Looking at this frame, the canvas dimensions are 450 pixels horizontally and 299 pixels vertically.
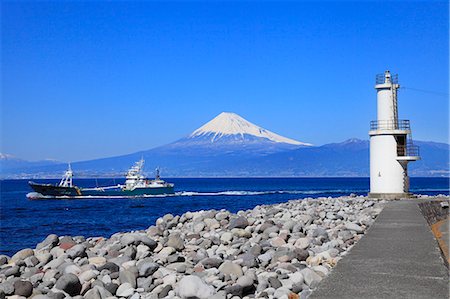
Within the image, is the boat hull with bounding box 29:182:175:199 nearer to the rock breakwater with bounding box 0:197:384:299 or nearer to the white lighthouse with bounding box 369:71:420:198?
the white lighthouse with bounding box 369:71:420:198

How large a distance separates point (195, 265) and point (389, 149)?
12.1 meters

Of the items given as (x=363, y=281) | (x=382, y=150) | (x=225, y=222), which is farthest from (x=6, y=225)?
(x=363, y=281)

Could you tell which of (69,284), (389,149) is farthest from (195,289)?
(389,149)

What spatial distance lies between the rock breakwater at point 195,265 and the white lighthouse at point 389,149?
808cm

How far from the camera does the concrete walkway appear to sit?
395 centimetres

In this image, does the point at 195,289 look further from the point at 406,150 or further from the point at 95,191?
the point at 95,191

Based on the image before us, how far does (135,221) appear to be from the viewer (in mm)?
29719

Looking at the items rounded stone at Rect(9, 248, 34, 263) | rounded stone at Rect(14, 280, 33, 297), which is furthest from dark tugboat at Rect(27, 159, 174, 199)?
rounded stone at Rect(14, 280, 33, 297)

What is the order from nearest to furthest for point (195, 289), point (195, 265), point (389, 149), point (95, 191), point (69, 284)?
point (195, 289)
point (69, 284)
point (195, 265)
point (389, 149)
point (95, 191)

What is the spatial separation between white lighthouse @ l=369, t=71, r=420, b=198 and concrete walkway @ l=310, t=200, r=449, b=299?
35.5 feet

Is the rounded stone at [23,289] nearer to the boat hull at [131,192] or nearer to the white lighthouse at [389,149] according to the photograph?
the white lighthouse at [389,149]

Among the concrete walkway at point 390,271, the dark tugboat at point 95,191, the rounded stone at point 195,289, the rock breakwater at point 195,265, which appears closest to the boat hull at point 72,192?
the dark tugboat at point 95,191

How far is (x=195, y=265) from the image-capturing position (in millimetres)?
6680

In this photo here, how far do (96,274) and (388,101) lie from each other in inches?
531
